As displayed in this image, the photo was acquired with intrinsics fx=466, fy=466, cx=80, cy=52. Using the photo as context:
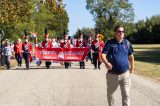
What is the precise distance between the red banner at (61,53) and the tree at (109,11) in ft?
278

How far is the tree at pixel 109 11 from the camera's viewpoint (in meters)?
113

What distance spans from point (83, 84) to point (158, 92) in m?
3.53

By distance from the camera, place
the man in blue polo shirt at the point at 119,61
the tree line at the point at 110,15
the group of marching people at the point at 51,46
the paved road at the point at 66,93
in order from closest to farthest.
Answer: the man in blue polo shirt at the point at 119,61, the paved road at the point at 66,93, the group of marching people at the point at 51,46, the tree line at the point at 110,15

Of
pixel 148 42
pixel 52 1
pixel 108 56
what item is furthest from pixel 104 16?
pixel 108 56

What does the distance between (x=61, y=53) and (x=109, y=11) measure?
3416 inches

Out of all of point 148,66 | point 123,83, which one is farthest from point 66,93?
point 148,66

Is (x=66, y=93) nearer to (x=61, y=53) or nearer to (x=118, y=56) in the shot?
(x=118, y=56)

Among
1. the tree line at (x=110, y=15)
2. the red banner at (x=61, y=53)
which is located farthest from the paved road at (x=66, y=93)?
the tree line at (x=110, y=15)

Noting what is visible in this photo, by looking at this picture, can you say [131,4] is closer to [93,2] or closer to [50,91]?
[93,2]

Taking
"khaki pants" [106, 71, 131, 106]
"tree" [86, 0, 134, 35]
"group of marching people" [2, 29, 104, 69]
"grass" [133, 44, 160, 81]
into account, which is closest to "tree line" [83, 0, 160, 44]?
"tree" [86, 0, 134, 35]

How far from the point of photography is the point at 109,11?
374ft

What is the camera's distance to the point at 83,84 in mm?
17109

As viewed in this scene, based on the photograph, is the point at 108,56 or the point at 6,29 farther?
the point at 6,29

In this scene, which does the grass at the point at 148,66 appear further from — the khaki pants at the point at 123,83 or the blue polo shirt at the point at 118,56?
the blue polo shirt at the point at 118,56
